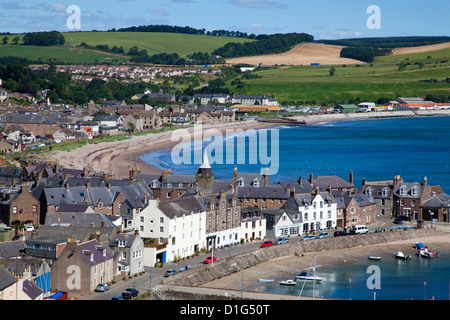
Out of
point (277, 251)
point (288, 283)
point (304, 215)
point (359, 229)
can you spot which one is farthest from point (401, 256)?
point (288, 283)

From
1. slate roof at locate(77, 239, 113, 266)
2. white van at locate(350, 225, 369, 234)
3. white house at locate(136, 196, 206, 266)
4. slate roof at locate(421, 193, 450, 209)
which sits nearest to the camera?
slate roof at locate(77, 239, 113, 266)

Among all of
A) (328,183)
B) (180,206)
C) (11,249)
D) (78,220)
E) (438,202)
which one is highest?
(180,206)

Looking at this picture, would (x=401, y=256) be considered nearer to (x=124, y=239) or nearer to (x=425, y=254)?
(x=425, y=254)

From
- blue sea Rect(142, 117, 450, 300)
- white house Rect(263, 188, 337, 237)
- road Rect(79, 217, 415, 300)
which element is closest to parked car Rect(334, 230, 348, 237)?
road Rect(79, 217, 415, 300)

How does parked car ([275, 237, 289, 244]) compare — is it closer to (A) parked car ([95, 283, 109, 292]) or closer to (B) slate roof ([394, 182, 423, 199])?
(B) slate roof ([394, 182, 423, 199])

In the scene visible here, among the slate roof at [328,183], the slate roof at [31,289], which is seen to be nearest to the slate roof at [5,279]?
the slate roof at [31,289]

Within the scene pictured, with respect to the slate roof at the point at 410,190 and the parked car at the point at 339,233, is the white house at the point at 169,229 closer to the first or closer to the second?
the parked car at the point at 339,233

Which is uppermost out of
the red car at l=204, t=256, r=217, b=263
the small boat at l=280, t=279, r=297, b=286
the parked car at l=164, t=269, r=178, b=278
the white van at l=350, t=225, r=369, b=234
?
the parked car at l=164, t=269, r=178, b=278
